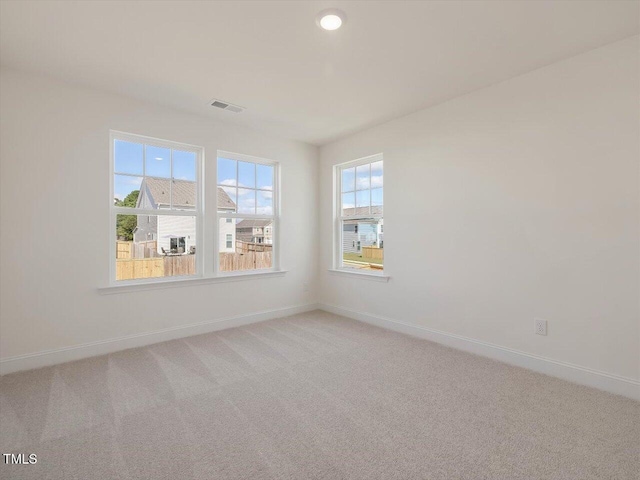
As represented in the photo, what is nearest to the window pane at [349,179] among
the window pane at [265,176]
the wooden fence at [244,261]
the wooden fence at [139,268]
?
the window pane at [265,176]

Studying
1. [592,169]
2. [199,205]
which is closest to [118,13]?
[199,205]

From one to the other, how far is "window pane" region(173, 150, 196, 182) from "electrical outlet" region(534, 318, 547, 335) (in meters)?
3.83

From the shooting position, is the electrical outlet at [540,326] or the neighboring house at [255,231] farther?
the neighboring house at [255,231]

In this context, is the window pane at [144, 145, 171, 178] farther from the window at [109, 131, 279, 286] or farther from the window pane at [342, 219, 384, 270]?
the window pane at [342, 219, 384, 270]

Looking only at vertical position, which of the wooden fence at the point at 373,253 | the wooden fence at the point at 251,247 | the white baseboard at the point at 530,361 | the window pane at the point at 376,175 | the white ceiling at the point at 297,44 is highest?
the white ceiling at the point at 297,44

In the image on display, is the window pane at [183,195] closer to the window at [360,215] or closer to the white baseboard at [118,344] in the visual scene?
the white baseboard at [118,344]

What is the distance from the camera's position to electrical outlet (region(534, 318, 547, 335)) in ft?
8.78

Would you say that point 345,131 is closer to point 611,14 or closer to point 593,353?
point 611,14

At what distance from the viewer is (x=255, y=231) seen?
171 inches

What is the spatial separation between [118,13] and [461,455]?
3322mm

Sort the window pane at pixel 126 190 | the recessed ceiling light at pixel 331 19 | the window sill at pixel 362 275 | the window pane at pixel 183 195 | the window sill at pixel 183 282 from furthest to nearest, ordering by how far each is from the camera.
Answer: the window sill at pixel 362 275 → the window pane at pixel 183 195 → the window pane at pixel 126 190 → the window sill at pixel 183 282 → the recessed ceiling light at pixel 331 19

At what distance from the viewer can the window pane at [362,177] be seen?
432cm

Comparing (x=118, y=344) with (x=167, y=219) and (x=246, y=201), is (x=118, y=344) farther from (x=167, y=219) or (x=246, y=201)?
(x=246, y=201)

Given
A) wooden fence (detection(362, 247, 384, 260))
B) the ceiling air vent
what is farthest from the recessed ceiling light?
wooden fence (detection(362, 247, 384, 260))
